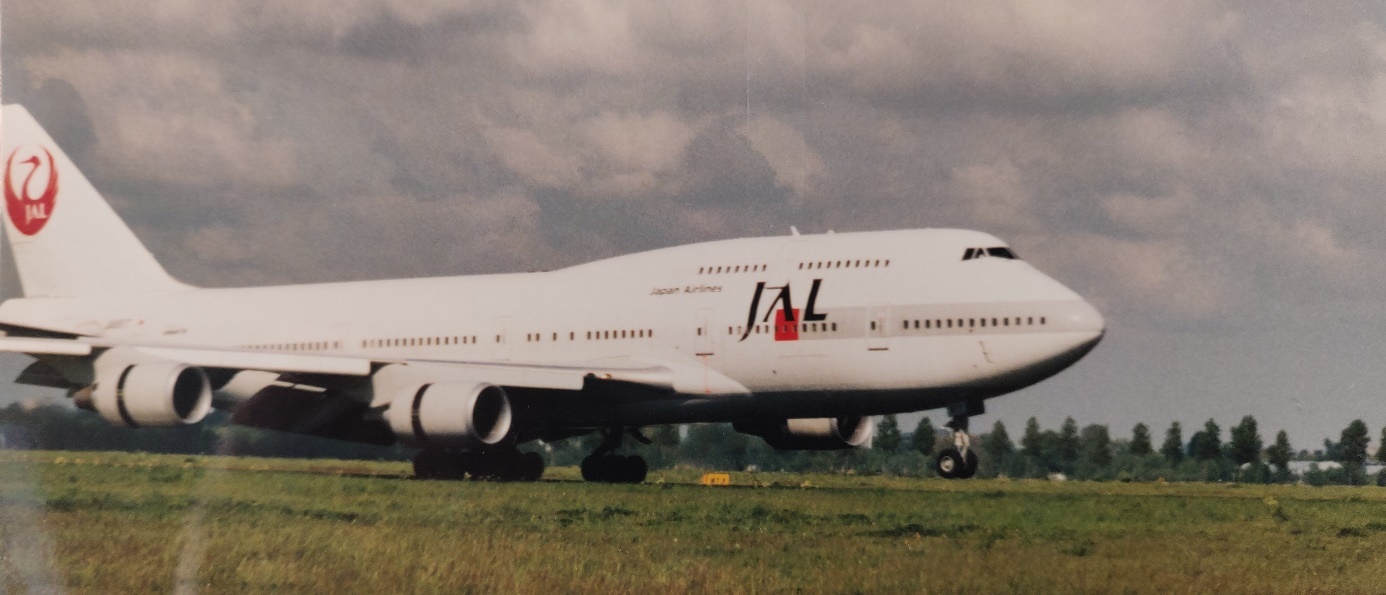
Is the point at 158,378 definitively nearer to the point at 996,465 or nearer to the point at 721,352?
the point at 721,352

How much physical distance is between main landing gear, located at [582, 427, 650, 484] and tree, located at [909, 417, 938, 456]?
52.9 feet

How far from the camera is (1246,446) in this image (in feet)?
146

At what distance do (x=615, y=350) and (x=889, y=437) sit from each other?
18.7 metres

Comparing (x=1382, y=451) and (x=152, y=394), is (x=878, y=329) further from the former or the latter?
(x=1382, y=451)

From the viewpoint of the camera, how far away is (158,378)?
23.3 meters

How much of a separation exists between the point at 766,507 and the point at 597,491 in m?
5.03

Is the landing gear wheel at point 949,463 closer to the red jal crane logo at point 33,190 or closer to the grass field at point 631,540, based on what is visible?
the grass field at point 631,540

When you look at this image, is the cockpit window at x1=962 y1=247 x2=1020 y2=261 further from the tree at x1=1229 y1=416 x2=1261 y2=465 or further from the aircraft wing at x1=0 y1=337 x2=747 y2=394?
the tree at x1=1229 y1=416 x2=1261 y2=465

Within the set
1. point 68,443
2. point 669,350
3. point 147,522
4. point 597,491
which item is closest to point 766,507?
point 597,491

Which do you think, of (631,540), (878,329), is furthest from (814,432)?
(631,540)

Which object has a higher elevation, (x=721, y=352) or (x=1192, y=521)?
(x=721, y=352)

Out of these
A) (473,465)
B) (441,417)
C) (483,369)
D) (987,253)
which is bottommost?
(473,465)

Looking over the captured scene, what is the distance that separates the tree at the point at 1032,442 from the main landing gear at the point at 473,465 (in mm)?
19710

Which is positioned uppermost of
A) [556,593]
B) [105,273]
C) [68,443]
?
[105,273]
